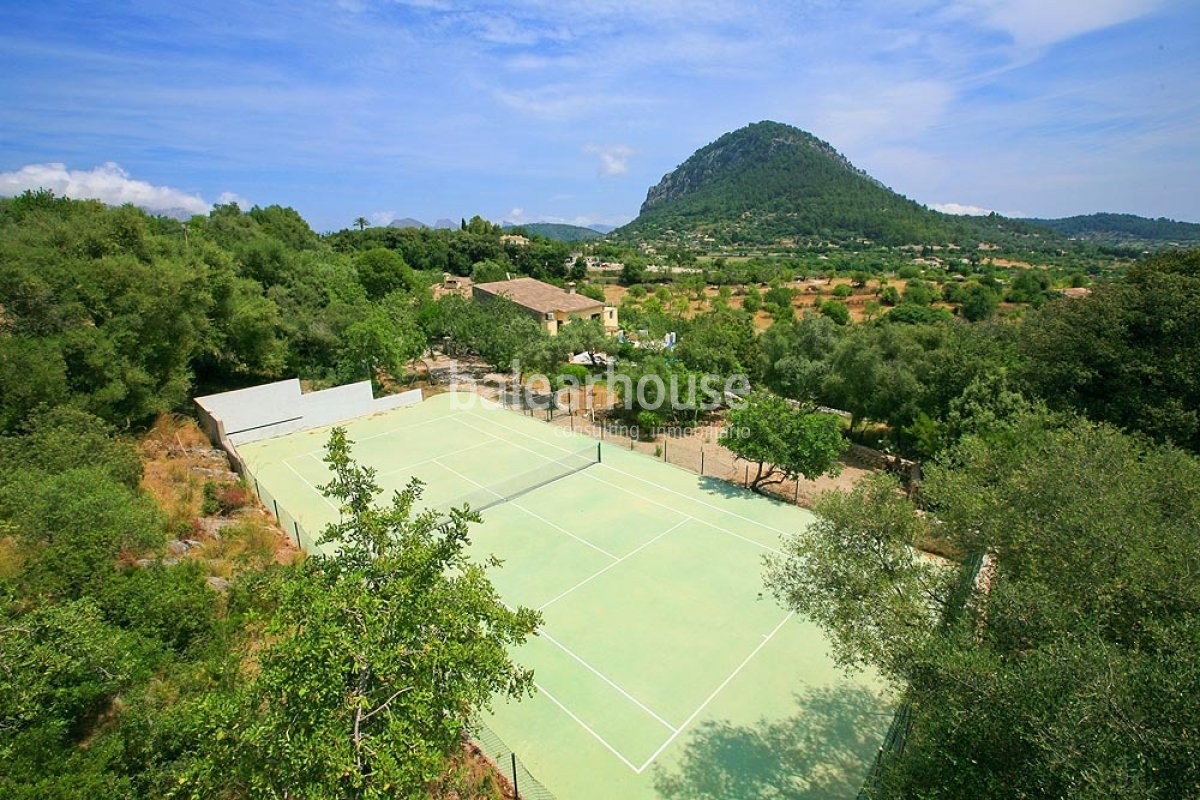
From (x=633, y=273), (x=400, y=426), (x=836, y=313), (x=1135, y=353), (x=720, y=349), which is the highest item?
(x=633, y=273)

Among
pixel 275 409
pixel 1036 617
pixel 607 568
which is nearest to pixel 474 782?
pixel 607 568

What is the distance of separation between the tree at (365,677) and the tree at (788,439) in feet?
43.5

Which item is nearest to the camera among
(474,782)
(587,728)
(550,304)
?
(474,782)

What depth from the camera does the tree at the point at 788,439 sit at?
1761cm

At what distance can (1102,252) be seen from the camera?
13225 centimetres

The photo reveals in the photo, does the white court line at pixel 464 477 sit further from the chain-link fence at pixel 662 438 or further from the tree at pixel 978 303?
the tree at pixel 978 303

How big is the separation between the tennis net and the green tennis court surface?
23cm

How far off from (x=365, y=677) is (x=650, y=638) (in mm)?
7937

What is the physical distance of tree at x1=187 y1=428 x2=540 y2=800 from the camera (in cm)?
477

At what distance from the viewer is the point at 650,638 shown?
1209cm

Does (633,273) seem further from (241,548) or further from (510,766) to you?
(510,766)

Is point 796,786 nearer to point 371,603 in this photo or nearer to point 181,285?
point 371,603

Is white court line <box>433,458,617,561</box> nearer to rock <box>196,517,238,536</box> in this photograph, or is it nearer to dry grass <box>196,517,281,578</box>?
dry grass <box>196,517,281,578</box>

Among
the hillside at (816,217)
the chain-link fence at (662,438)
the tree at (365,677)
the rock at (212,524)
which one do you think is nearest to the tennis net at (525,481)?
the chain-link fence at (662,438)
